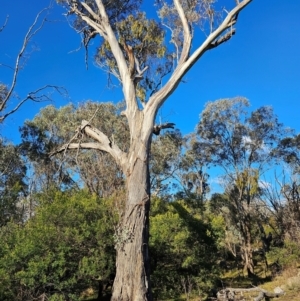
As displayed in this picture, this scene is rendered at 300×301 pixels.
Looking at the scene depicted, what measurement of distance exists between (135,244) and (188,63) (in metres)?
3.12

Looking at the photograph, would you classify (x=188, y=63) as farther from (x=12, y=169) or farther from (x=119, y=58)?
(x=12, y=169)

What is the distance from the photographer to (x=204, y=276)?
1140 centimetres

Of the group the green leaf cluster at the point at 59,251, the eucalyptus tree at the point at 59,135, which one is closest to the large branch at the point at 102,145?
the green leaf cluster at the point at 59,251

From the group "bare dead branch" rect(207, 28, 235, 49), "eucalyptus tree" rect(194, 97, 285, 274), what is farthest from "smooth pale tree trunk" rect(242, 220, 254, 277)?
"bare dead branch" rect(207, 28, 235, 49)

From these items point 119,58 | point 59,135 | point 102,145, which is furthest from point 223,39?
point 59,135

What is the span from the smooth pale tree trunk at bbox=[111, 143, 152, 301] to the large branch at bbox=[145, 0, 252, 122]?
1.00 metres

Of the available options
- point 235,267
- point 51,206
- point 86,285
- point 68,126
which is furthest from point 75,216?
point 235,267

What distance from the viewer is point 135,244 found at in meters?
4.99

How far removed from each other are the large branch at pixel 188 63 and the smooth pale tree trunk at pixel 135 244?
998mm

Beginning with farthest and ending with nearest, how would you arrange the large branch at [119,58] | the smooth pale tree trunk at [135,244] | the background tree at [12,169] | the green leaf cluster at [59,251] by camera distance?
the background tree at [12,169], the green leaf cluster at [59,251], the large branch at [119,58], the smooth pale tree trunk at [135,244]

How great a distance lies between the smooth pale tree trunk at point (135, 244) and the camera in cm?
480

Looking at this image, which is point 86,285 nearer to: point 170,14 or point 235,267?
point 170,14

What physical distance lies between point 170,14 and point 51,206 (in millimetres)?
5710

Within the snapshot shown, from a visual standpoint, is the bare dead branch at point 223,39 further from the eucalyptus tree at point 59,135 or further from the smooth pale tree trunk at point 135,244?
the eucalyptus tree at point 59,135
